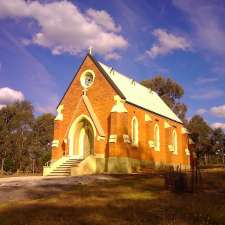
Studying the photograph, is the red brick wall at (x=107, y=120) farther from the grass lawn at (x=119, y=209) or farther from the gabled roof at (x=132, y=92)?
the grass lawn at (x=119, y=209)

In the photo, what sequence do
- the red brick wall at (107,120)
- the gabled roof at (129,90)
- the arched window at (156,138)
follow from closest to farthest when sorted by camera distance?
the red brick wall at (107,120) → the gabled roof at (129,90) → the arched window at (156,138)

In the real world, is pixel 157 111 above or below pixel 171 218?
above

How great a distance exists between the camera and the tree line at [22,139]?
209 ft

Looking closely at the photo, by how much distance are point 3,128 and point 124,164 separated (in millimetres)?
43143

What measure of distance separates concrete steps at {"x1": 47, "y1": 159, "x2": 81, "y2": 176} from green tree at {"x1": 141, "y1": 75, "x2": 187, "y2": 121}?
38457 millimetres

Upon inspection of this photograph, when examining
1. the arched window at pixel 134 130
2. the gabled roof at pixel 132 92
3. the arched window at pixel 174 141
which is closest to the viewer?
the arched window at pixel 134 130

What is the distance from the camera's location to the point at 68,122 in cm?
3441

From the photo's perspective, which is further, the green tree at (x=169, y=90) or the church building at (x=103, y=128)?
the green tree at (x=169, y=90)

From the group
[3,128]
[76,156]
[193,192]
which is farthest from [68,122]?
[3,128]

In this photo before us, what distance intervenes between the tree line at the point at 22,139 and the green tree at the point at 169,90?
88.0 feet

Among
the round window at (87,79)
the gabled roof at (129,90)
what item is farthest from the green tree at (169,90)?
the round window at (87,79)

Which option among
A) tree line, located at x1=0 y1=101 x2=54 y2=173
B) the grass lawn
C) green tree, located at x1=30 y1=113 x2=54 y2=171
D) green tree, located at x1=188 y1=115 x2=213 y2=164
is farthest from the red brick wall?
green tree, located at x1=30 y1=113 x2=54 y2=171

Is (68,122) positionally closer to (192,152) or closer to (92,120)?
(92,120)

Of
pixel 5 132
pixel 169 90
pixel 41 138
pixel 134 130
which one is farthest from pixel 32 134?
pixel 134 130
